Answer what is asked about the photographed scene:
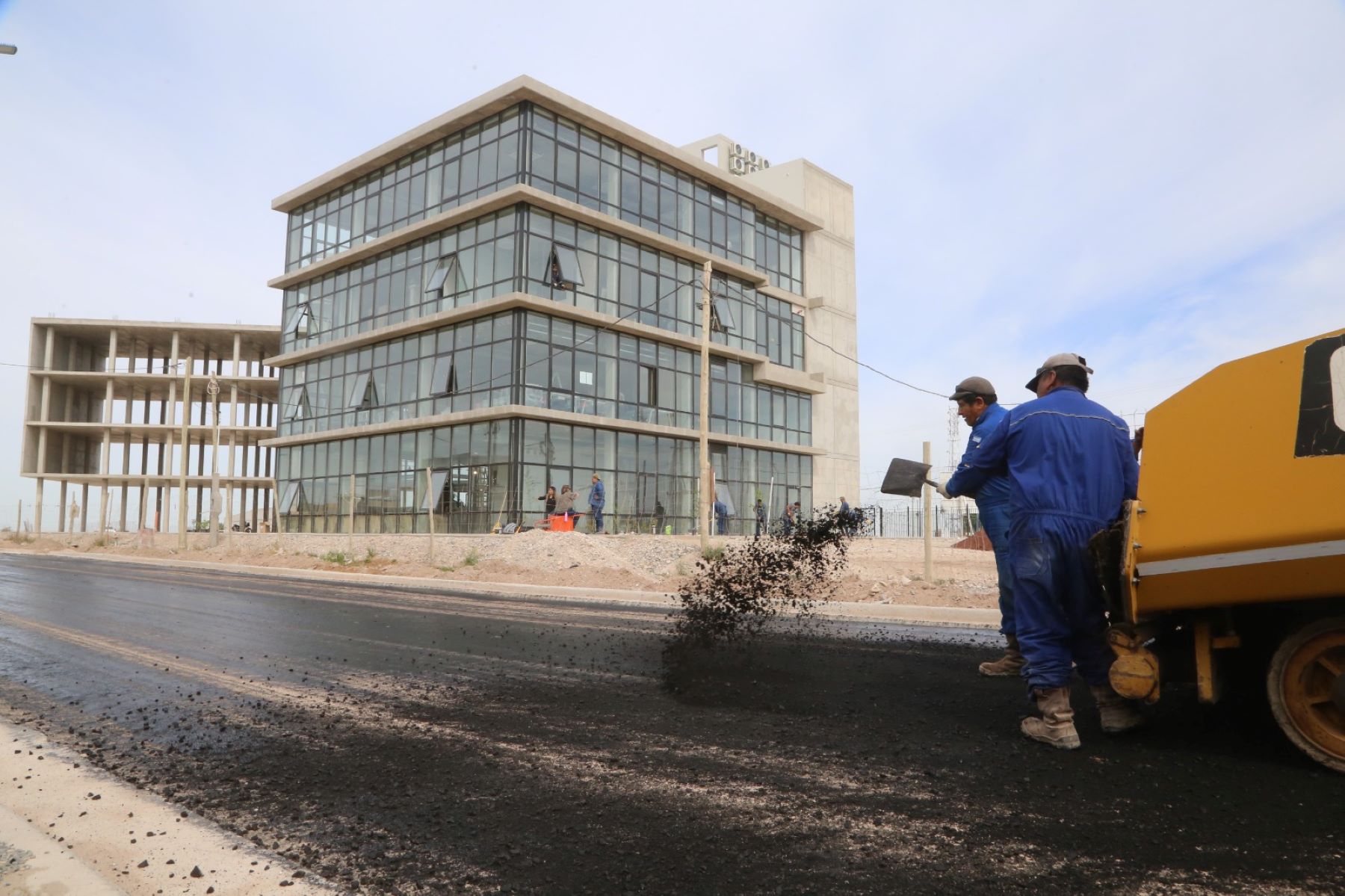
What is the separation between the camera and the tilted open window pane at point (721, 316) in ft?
117

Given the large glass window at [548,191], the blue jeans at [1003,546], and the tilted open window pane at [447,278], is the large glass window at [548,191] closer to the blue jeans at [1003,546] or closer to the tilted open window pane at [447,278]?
the tilted open window pane at [447,278]

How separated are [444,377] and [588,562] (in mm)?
15054

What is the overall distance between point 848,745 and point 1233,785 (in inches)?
58.2

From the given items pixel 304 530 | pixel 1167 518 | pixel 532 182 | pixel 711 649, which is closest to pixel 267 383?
pixel 304 530

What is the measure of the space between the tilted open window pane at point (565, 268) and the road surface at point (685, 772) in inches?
983

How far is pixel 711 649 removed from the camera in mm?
7199

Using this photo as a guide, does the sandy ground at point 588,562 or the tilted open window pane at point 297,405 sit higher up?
the tilted open window pane at point 297,405

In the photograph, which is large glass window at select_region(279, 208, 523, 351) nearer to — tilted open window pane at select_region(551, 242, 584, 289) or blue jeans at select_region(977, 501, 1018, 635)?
tilted open window pane at select_region(551, 242, 584, 289)

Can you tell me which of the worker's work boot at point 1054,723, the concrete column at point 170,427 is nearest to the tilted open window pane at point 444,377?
the worker's work boot at point 1054,723

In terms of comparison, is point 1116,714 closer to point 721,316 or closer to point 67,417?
point 721,316

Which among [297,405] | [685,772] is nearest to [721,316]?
[297,405]

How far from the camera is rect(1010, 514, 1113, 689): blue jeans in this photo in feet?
13.3

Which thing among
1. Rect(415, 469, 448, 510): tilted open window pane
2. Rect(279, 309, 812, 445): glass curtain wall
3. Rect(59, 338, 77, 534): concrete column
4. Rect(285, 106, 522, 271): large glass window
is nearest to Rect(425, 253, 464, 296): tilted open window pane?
Rect(279, 309, 812, 445): glass curtain wall

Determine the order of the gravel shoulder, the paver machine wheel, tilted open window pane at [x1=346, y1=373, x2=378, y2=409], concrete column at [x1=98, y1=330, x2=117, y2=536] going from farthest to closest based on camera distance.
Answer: concrete column at [x1=98, y1=330, x2=117, y2=536] → tilted open window pane at [x1=346, y1=373, x2=378, y2=409] → the paver machine wheel → the gravel shoulder
